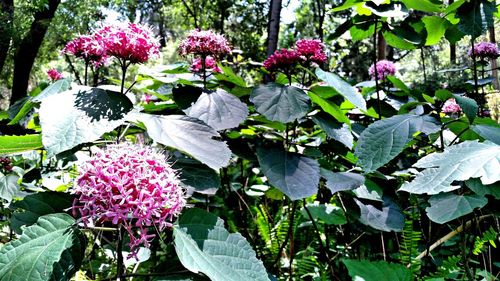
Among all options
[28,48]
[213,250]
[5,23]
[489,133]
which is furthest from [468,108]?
[28,48]

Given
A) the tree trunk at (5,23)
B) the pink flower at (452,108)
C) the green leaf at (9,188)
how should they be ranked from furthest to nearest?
the tree trunk at (5,23), the pink flower at (452,108), the green leaf at (9,188)

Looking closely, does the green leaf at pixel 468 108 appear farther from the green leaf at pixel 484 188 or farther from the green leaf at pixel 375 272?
the green leaf at pixel 375 272

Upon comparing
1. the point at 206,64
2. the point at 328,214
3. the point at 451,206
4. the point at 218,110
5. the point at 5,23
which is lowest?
the point at 328,214

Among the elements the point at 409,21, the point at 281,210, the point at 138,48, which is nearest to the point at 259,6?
the point at 281,210

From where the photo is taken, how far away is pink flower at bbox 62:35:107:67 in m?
1.03

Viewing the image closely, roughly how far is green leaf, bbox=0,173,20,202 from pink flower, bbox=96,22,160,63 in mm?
984

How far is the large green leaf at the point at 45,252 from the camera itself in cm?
70

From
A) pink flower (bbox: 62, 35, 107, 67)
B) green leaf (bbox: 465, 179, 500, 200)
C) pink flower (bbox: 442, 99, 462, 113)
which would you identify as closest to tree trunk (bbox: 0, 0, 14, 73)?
pink flower (bbox: 62, 35, 107, 67)

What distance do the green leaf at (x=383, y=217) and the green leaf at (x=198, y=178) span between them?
1.74 ft

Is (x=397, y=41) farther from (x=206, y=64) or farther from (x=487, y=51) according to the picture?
(x=487, y=51)

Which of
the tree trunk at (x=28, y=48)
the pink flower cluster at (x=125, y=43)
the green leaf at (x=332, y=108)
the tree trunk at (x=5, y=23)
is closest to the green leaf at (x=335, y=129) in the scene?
the green leaf at (x=332, y=108)

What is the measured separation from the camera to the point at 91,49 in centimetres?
108

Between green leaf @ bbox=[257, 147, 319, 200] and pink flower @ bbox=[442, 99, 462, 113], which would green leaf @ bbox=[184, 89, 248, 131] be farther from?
pink flower @ bbox=[442, 99, 462, 113]

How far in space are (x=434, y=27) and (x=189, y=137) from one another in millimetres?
1066
